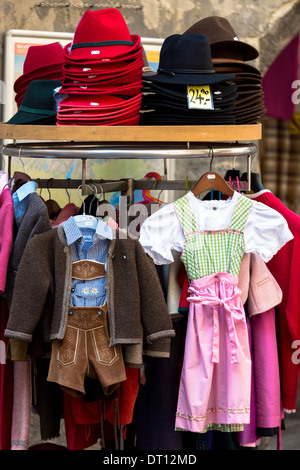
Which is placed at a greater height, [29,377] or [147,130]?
[147,130]

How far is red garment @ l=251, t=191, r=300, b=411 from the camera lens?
2283 millimetres

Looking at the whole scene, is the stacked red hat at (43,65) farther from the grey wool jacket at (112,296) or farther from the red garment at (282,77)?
the red garment at (282,77)

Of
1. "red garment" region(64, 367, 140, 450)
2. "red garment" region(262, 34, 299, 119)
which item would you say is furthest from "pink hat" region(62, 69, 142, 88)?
"red garment" region(262, 34, 299, 119)

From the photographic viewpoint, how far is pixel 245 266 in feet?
7.36

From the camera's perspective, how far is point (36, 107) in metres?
2.46

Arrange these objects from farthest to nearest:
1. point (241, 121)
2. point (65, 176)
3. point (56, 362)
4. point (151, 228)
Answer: point (65, 176) → point (241, 121) → point (151, 228) → point (56, 362)

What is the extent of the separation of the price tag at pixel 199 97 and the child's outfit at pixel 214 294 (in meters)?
0.33

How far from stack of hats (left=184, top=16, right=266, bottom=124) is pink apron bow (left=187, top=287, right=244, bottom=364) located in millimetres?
724

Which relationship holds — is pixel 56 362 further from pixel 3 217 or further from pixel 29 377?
pixel 3 217

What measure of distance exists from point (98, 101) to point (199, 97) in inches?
14.6

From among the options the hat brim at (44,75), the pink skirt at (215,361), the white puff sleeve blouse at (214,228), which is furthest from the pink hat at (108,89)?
the pink skirt at (215,361)

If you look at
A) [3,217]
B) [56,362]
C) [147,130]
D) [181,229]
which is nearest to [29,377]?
[56,362]

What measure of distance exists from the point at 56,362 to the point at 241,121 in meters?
1.15

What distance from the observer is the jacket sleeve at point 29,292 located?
78.4 inches
